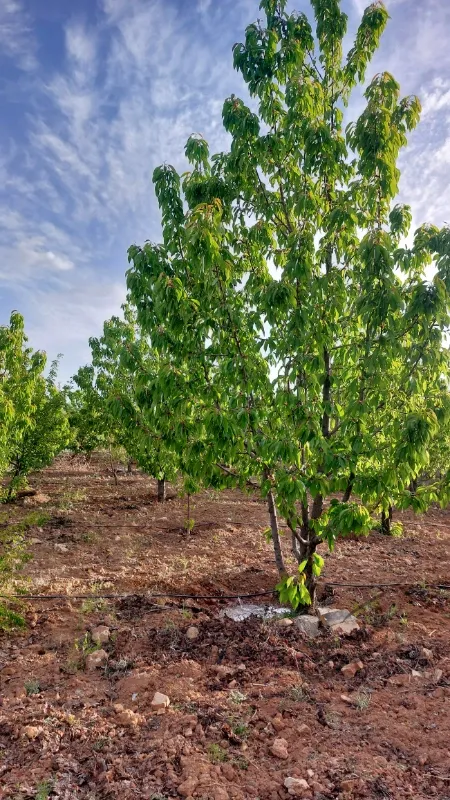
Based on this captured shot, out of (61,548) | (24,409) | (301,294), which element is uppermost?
(301,294)

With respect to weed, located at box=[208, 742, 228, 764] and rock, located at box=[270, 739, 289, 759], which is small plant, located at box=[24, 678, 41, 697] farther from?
rock, located at box=[270, 739, 289, 759]

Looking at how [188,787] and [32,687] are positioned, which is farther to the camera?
[32,687]

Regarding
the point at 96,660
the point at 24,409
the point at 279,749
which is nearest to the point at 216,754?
the point at 279,749

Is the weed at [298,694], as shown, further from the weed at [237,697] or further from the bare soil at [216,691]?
the weed at [237,697]

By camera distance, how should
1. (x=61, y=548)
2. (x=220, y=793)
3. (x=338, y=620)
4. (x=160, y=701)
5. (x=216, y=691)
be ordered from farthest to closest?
(x=61, y=548), (x=338, y=620), (x=216, y=691), (x=160, y=701), (x=220, y=793)

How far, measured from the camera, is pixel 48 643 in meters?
4.83

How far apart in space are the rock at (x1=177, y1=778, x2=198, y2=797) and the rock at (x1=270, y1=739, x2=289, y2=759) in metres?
0.64

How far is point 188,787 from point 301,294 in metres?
4.19

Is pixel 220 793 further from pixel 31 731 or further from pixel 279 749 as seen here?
pixel 31 731

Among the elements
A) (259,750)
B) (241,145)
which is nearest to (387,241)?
(241,145)

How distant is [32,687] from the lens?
390cm

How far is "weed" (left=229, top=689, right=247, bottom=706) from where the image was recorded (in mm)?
3746

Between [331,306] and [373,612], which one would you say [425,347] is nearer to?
[331,306]

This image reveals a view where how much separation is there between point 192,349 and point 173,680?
10.8 feet
